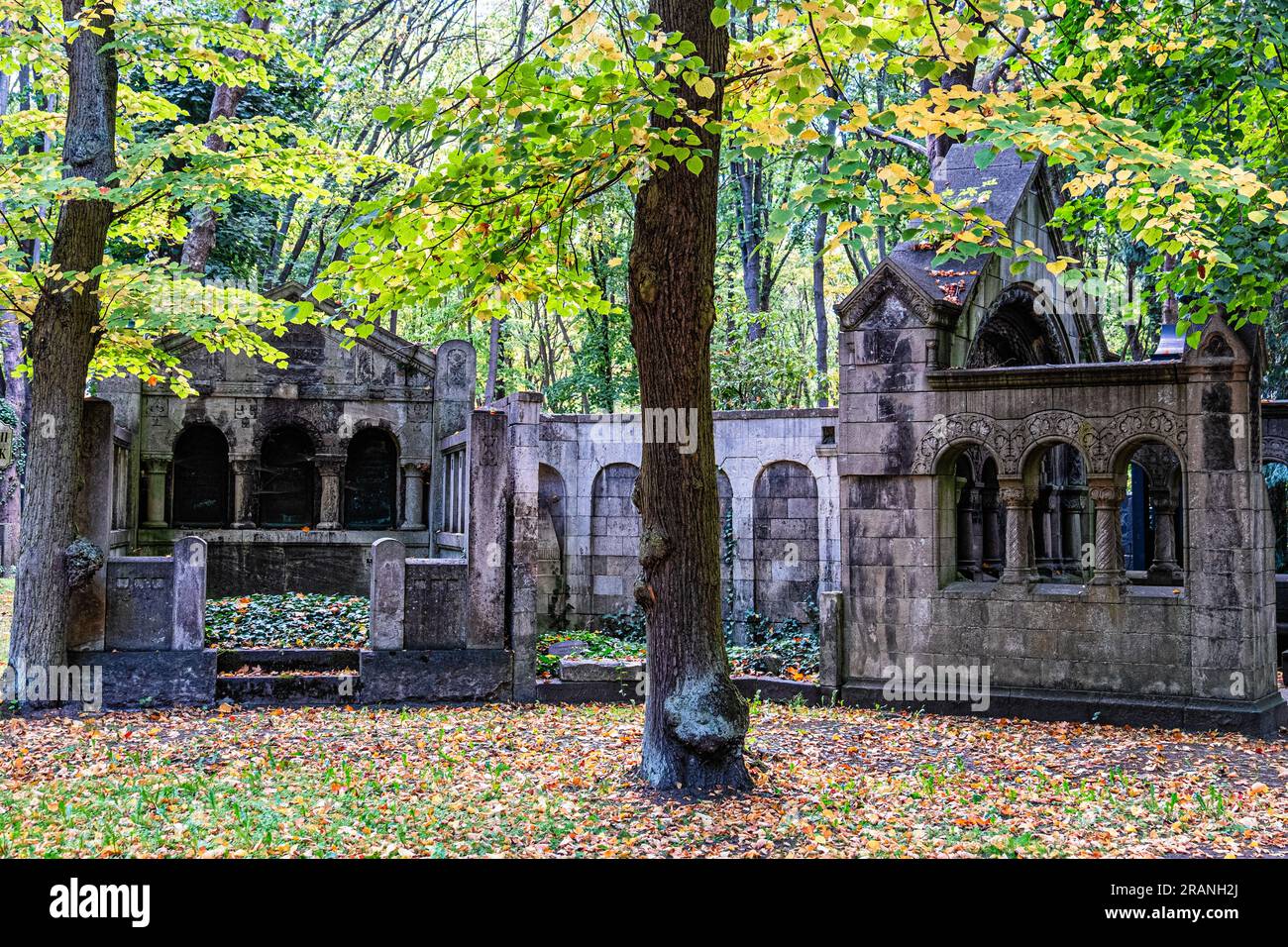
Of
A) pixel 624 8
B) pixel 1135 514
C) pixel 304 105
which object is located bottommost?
pixel 1135 514

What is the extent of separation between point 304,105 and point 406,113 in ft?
54.6

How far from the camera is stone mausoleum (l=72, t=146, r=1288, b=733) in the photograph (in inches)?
380

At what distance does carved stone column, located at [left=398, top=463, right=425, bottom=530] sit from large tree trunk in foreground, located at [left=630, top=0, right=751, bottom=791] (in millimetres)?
8616

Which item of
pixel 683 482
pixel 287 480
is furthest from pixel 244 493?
pixel 683 482

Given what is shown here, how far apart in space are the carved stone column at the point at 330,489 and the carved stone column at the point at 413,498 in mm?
933

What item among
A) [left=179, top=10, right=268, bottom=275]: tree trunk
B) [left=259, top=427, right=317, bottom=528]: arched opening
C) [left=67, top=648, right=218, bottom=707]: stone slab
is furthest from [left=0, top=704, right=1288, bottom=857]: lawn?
[left=179, top=10, right=268, bottom=275]: tree trunk

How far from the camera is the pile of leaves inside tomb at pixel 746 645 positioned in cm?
1197

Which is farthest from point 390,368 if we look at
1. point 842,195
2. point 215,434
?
point 842,195

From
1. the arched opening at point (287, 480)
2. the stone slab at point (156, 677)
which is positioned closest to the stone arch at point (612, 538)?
the arched opening at point (287, 480)

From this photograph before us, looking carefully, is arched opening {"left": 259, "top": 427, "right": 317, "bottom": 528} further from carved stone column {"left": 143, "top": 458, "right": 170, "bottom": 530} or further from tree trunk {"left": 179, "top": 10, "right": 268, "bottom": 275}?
tree trunk {"left": 179, "top": 10, "right": 268, "bottom": 275}

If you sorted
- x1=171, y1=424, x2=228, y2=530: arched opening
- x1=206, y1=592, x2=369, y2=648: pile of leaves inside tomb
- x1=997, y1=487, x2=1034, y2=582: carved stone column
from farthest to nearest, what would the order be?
x1=171, y1=424, x2=228, y2=530: arched opening, x1=206, y1=592, x2=369, y2=648: pile of leaves inside tomb, x1=997, y1=487, x2=1034, y2=582: carved stone column

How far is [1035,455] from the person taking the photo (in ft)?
33.9

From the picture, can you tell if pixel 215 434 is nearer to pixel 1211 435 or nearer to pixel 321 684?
pixel 321 684

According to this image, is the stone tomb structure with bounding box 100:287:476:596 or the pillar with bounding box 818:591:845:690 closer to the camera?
the pillar with bounding box 818:591:845:690
